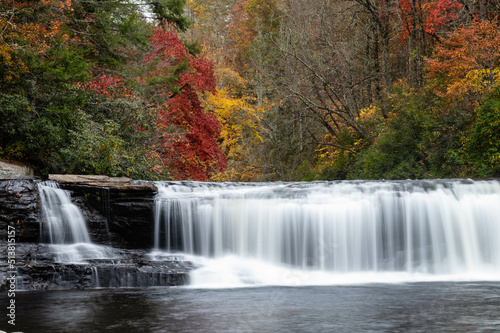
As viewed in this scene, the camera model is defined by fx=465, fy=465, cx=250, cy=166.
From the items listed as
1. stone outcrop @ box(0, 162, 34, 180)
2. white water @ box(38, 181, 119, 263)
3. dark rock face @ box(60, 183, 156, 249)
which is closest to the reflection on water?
white water @ box(38, 181, 119, 263)

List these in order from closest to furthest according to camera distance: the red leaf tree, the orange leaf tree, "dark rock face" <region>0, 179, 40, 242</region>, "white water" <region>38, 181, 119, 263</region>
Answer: "dark rock face" <region>0, 179, 40, 242</region> → "white water" <region>38, 181, 119, 263</region> → the orange leaf tree → the red leaf tree

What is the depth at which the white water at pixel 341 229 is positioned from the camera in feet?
37.8

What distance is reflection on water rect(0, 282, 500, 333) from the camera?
6.29 meters

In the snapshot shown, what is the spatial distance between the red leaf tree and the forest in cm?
6

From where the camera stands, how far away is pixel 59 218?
11320 mm

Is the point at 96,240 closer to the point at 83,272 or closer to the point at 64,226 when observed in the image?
the point at 64,226

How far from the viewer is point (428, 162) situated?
18.0 metres

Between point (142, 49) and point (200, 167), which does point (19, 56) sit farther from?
point (200, 167)

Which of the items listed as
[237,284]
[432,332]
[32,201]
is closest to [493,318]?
[432,332]

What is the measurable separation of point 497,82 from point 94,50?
48.3 ft

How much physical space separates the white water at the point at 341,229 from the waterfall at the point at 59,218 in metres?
1.91

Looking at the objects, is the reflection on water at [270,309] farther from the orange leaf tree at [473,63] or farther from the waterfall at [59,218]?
the orange leaf tree at [473,63]

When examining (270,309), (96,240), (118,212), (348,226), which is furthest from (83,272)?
(348,226)

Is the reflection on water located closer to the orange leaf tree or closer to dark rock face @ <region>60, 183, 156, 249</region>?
dark rock face @ <region>60, 183, 156, 249</region>
